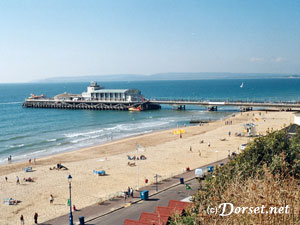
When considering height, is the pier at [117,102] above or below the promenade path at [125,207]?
above

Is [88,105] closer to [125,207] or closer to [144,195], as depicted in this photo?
[144,195]

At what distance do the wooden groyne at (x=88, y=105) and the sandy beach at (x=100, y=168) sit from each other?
36.1m

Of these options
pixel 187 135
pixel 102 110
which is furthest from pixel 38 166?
pixel 102 110

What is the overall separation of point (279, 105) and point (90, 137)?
44767mm

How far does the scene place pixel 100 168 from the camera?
104ft

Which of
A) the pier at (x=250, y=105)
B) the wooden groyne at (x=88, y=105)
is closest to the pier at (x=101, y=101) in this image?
the wooden groyne at (x=88, y=105)

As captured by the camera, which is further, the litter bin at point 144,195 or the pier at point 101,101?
the pier at point 101,101

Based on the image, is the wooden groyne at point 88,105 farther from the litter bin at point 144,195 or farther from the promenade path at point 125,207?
the litter bin at point 144,195

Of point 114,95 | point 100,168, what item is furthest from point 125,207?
point 114,95

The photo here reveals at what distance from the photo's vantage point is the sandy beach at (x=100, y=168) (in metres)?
22.5

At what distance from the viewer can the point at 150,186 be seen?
24109 mm

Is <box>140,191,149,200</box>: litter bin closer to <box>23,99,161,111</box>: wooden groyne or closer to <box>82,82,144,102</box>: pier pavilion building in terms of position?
<box>23,99,161,111</box>: wooden groyne

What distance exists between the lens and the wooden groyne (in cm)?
8651

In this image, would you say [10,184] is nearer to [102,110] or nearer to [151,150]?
[151,150]
